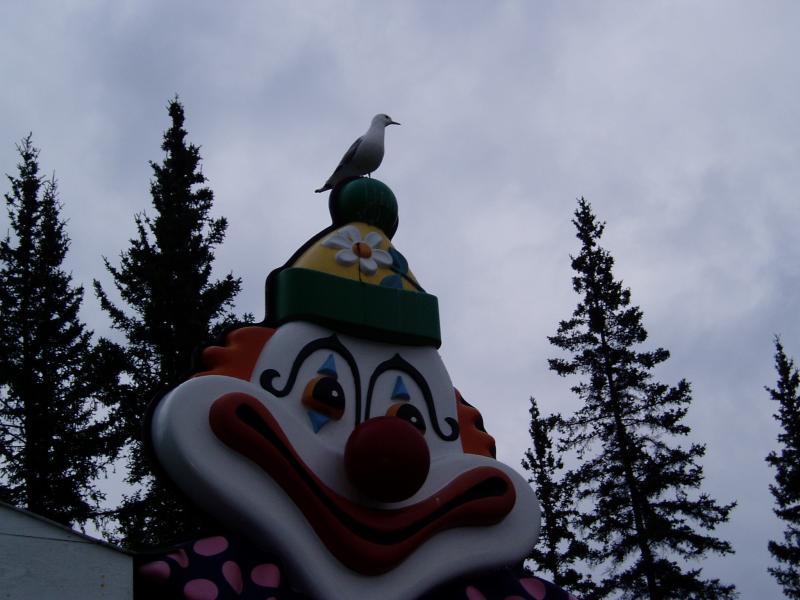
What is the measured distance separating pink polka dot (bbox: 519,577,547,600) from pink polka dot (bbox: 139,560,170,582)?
9.39 feet

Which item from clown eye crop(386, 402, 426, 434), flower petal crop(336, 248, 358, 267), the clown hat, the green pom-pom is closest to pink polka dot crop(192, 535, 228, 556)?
clown eye crop(386, 402, 426, 434)

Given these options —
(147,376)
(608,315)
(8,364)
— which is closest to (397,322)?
(147,376)

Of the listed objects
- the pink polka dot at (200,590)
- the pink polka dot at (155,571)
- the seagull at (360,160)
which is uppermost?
the seagull at (360,160)

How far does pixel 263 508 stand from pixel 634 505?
36.4ft

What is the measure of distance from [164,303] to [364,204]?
213 inches

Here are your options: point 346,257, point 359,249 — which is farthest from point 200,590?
point 359,249

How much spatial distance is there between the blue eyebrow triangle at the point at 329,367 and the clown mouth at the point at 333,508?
739 mm

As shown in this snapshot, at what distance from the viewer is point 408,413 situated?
5.80m

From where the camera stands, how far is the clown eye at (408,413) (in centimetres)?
577

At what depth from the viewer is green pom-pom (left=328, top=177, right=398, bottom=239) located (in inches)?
269

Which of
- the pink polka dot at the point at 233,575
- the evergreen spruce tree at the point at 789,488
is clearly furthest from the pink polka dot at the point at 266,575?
the evergreen spruce tree at the point at 789,488

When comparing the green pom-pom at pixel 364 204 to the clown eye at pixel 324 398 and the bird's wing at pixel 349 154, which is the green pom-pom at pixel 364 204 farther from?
the clown eye at pixel 324 398

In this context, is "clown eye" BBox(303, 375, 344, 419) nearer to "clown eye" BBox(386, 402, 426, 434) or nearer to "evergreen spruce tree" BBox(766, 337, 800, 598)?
"clown eye" BBox(386, 402, 426, 434)

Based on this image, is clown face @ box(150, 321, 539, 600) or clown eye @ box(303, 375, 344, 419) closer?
clown face @ box(150, 321, 539, 600)
